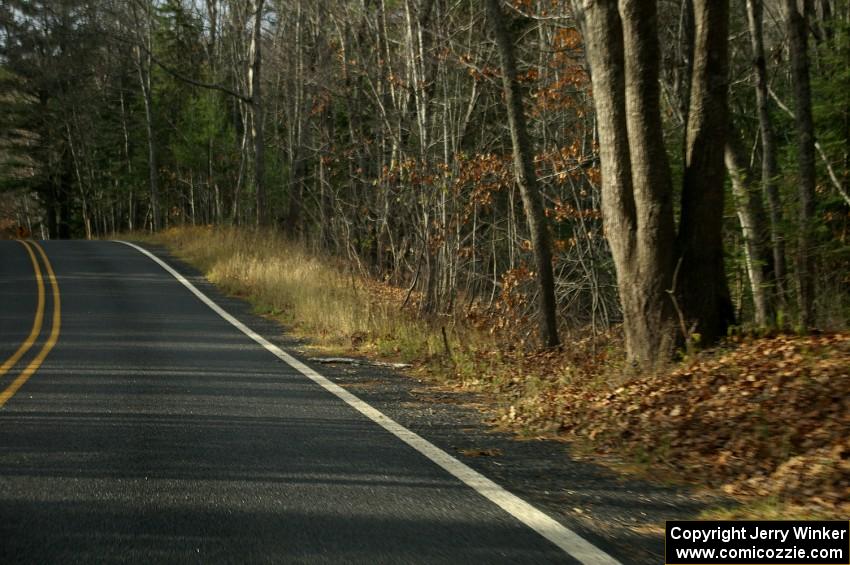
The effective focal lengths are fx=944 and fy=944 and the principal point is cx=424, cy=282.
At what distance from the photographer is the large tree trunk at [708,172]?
9859 millimetres

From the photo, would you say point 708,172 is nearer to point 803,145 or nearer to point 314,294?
point 803,145

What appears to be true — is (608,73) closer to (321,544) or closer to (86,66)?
(321,544)

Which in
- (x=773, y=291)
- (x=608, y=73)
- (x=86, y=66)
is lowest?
(x=773, y=291)

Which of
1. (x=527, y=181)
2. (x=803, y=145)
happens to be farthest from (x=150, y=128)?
(x=803, y=145)

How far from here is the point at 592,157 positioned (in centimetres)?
1678

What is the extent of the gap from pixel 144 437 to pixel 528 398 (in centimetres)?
381

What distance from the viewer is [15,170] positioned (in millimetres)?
65500

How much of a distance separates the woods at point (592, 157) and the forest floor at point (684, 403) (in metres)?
0.81

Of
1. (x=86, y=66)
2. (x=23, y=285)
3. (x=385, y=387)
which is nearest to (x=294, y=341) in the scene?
(x=385, y=387)

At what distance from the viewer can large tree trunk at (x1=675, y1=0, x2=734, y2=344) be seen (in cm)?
986

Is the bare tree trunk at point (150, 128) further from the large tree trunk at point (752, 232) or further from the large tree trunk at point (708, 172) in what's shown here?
the large tree trunk at point (708, 172)

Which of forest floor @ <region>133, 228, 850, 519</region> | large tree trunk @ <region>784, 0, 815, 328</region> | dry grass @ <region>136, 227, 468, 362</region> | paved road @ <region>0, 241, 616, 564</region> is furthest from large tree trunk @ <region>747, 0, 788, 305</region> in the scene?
paved road @ <region>0, 241, 616, 564</region>

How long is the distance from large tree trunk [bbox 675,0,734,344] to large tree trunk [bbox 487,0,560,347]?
3912mm

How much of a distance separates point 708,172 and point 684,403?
2.98m
